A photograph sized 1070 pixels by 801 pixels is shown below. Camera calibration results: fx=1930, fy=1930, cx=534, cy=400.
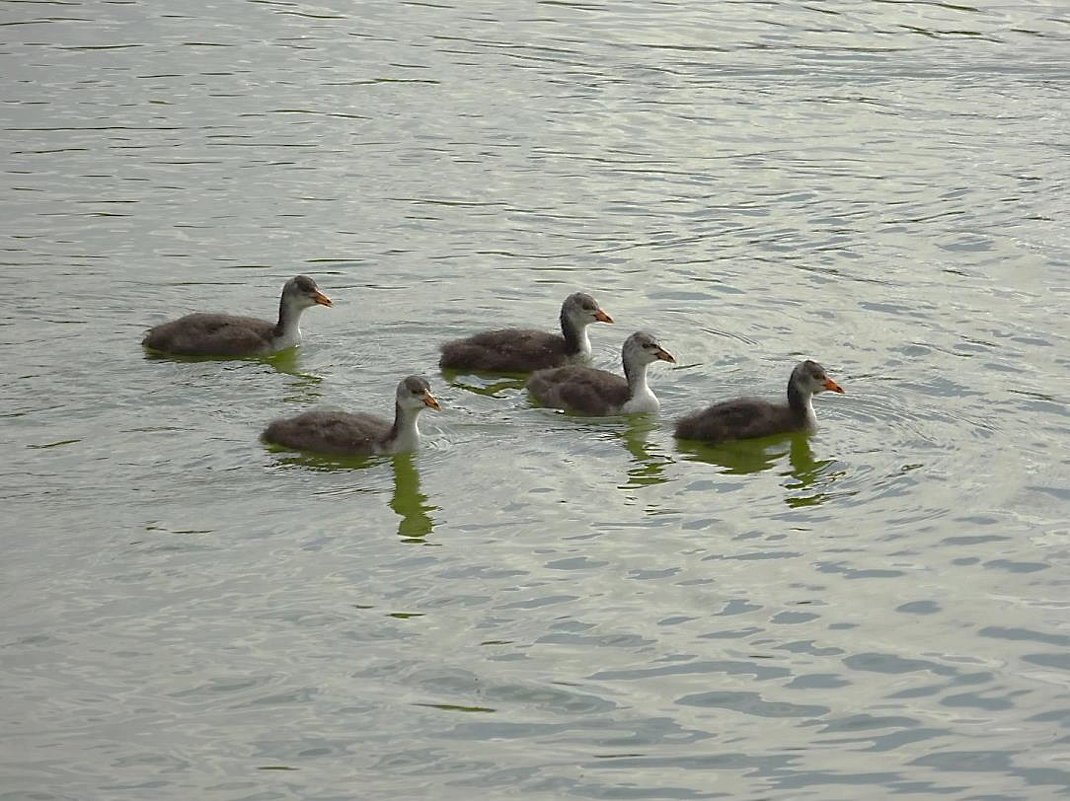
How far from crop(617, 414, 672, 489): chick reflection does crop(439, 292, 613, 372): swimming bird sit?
114 centimetres

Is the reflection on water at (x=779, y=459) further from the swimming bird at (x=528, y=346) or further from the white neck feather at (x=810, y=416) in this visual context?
the swimming bird at (x=528, y=346)

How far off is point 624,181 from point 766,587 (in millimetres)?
9454

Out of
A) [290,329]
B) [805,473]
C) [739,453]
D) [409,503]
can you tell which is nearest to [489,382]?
[290,329]

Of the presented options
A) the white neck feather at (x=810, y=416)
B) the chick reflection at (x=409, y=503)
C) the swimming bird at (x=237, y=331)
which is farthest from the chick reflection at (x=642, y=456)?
the swimming bird at (x=237, y=331)

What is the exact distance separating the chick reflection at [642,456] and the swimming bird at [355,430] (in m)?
1.39

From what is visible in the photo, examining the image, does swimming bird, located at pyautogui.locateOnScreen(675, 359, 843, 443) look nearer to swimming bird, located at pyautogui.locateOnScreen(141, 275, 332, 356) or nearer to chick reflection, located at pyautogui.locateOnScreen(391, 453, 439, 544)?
chick reflection, located at pyautogui.locateOnScreen(391, 453, 439, 544)

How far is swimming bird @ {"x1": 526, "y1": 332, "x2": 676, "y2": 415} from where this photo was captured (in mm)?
13742

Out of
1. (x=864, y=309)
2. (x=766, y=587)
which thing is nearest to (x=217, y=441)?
(x=766, y=587)

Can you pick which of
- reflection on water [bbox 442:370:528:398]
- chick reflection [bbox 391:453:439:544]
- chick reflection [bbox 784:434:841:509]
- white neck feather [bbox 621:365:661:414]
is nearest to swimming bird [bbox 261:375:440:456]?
chick reflection [bbox 391:453:439:544]

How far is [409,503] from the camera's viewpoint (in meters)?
12.2

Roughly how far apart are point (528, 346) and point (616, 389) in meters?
1.03

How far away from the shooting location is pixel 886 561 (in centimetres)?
1095

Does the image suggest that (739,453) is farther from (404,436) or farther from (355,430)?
(355,430)

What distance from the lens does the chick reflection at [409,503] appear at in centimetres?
1159
